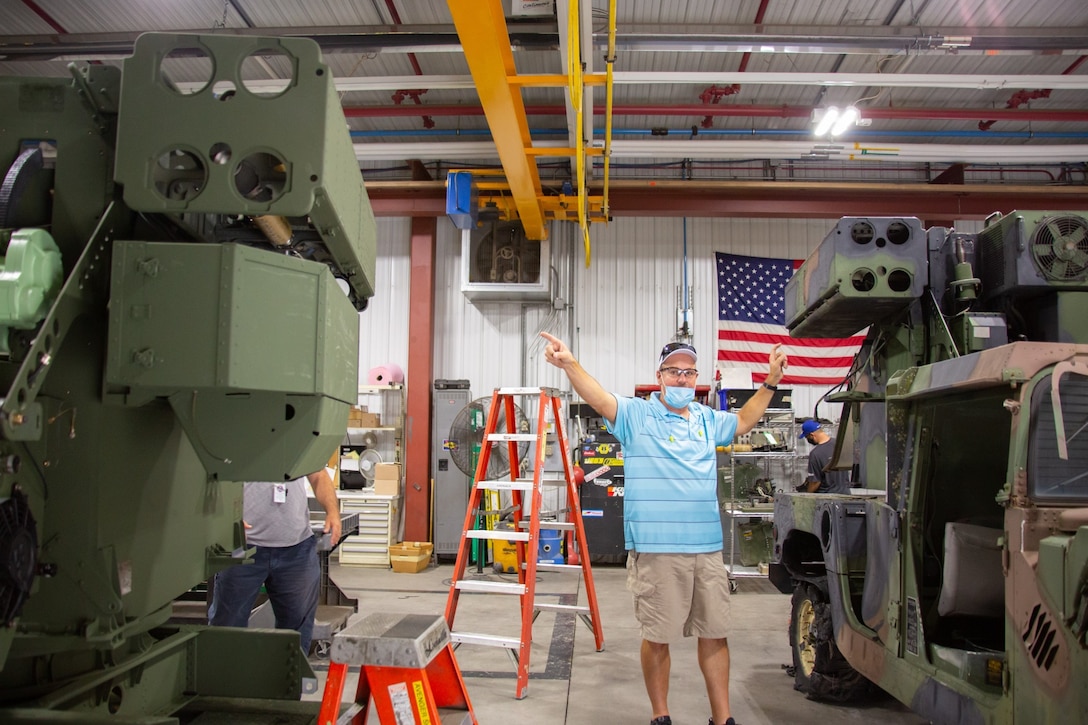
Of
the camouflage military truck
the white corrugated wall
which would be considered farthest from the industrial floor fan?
the camouflage military truck

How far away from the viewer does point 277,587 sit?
3.80 metres

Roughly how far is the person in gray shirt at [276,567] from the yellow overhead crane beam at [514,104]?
3.26m

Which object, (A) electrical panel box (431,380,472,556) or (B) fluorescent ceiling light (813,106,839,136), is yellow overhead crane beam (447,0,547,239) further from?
(B) fluorescent ceiling light (813,106,839,136)

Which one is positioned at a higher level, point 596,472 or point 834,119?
point 834,119

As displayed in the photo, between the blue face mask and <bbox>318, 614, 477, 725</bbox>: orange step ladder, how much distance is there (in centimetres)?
184

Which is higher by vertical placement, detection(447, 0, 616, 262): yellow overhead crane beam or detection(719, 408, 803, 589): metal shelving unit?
detection(447, 0, 616, 262): yellow overhead crane beam

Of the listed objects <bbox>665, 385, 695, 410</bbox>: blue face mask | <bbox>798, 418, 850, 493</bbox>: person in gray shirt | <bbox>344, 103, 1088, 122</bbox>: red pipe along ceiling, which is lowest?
<bbox>798, 418, 850, 493</bbox>: person in gray shirt

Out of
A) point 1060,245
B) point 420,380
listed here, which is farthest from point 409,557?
point 1060,245

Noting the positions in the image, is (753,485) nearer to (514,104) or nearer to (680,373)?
(514,104)

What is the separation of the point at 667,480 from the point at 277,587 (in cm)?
217

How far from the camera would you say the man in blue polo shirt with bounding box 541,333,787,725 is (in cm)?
339

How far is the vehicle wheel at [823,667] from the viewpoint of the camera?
4.03 meters

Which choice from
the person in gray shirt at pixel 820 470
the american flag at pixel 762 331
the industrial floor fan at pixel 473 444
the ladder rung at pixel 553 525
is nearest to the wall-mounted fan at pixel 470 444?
the industrial floor fan at pixel 473 444

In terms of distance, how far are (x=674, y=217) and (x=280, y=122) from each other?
8.30 meters
